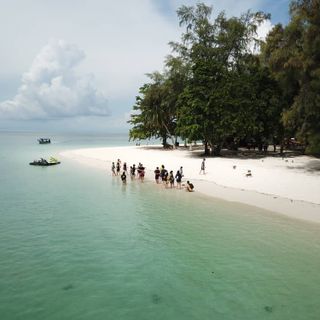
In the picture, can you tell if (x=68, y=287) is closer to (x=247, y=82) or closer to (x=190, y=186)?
(x=190, y=186)

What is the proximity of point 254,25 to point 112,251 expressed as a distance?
48199 mm

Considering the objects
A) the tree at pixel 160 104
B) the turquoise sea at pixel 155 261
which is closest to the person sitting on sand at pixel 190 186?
the turquoise sea at pixel 155 261

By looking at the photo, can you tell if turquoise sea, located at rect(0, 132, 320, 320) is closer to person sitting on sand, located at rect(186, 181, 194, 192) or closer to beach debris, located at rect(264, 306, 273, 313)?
beach debris, located at rect(264, 306, 273, 313)

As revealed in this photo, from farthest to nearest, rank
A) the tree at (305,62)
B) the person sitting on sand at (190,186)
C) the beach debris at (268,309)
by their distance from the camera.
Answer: the tree at (305,62) < the person sitting on sand at (190,186) < the beach debris at (268,309)

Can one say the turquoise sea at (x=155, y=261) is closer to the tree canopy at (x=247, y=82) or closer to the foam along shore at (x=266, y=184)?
the foam along shore at (x=266, y=184)

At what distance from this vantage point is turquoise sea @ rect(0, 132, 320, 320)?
11.2m

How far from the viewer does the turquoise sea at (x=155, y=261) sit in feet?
36.7

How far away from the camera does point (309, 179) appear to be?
29.7 meters

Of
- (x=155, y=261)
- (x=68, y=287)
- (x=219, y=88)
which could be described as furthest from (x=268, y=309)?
(x=219, y=88)

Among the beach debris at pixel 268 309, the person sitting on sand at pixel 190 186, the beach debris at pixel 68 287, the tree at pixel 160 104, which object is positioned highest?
the tree at pixel 160 104

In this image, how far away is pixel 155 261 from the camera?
49.1 feet

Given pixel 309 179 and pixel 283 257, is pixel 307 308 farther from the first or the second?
pixel 309 179

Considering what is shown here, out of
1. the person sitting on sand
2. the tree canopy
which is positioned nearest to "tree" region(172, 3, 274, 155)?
the tree canopy

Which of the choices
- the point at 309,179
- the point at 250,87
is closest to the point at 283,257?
the point at 309,179
